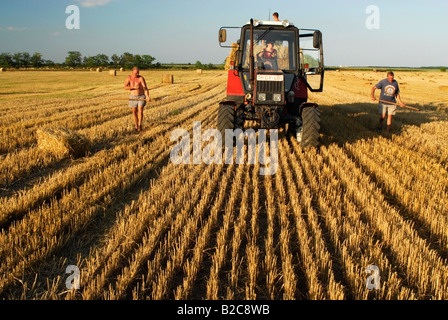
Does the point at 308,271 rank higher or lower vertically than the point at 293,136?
lower

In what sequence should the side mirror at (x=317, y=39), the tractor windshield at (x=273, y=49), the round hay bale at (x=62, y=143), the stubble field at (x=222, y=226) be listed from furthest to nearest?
the tractor windshield at (x=273, y=49) → the side mirror at (x=317, y=39) → the round hay bale at (x=62, y=143) → the stubble field at (x=222, y=226)

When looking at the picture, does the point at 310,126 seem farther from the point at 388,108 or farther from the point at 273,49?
the point at 388,108

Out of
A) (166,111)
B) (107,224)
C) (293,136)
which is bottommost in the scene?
(107,224)

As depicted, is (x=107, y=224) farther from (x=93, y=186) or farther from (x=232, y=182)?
(x=232, y=182)

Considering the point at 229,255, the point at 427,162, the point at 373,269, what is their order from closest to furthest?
the point at 373,269 < the point at 229,255 < the point at 427,162

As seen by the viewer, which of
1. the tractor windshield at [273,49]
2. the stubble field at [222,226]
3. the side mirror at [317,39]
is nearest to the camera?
the stubble field at [222,226]

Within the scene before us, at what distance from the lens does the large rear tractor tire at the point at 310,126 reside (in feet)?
20.0

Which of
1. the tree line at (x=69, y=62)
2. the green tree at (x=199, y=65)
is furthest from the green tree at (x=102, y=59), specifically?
the green tree at (x=199, y=65)

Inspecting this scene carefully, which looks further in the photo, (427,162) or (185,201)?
(427,162)

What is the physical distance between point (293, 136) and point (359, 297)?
584 centimetres

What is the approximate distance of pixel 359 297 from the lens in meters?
2.32

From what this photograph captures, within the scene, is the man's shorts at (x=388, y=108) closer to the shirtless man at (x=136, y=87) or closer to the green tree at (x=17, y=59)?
the shirtless man at (x=136, y=87)
